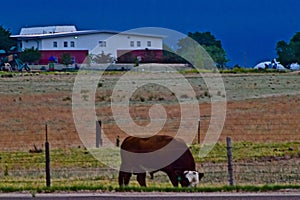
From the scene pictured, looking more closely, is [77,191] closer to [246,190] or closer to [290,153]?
[246,190]

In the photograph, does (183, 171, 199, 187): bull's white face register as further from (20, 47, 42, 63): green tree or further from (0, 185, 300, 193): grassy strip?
(20, 47, 42, 63): green tree

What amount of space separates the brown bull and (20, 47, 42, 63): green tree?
103306 mm

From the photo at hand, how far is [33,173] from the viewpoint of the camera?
53.9 ft

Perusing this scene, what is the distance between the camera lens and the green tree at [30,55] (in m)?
115

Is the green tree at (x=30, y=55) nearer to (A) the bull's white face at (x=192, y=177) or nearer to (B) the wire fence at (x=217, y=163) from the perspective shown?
(B) the wire fence at (x=217, y=163)

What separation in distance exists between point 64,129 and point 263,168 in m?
11.8

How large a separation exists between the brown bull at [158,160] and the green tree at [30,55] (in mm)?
103306

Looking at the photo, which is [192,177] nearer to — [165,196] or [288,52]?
[165,196]

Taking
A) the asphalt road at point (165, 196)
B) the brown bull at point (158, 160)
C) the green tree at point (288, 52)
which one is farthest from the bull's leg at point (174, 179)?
the green tree at point (288, 52)

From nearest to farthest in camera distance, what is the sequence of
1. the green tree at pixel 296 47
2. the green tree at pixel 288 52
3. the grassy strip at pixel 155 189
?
the grassy strip at pixel 155 189 < the green tree at pixel 296 47 < the green tree at pixel 288 52

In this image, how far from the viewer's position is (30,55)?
4515 inches

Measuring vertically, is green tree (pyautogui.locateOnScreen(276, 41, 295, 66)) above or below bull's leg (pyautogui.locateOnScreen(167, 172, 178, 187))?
above

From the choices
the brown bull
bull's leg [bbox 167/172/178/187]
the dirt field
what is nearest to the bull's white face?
the brown bull

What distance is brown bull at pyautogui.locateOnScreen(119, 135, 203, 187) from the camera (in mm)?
13055
